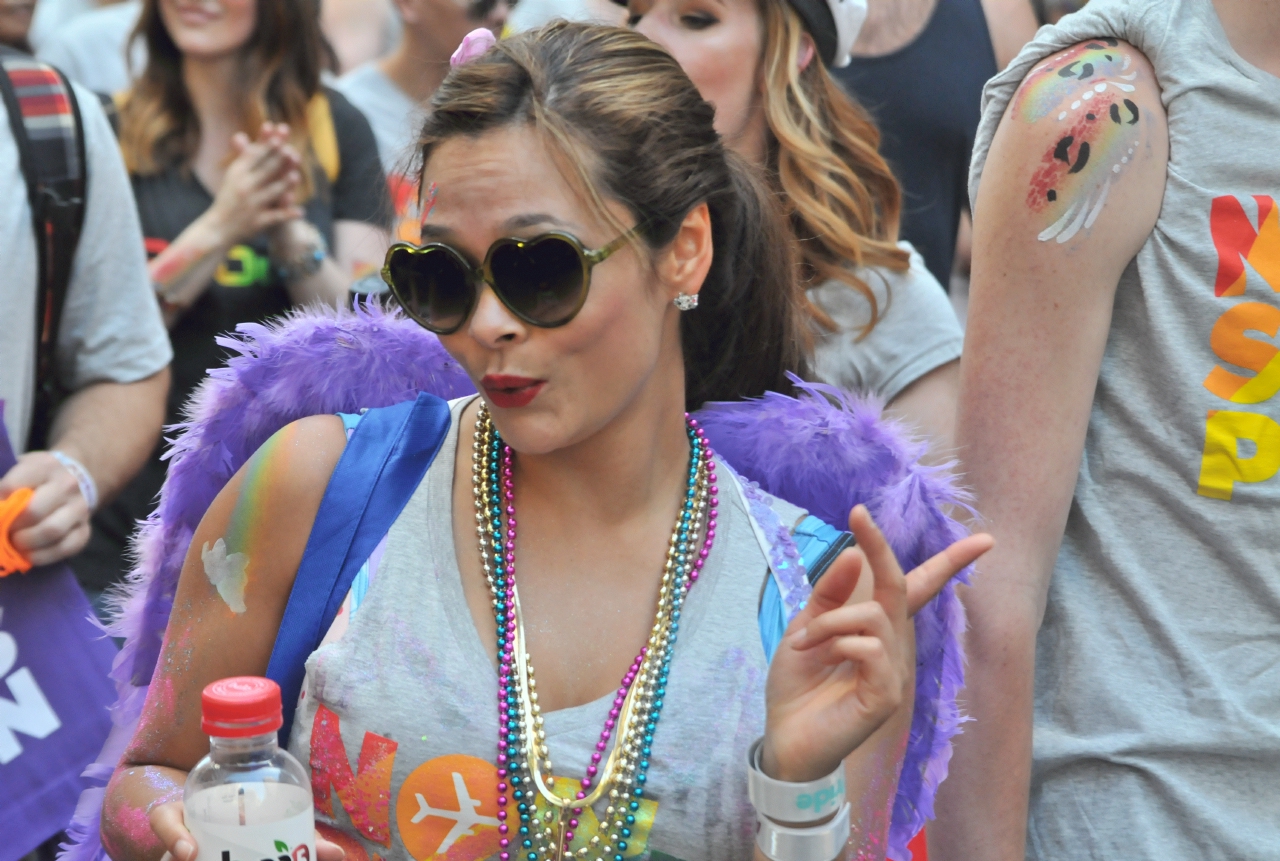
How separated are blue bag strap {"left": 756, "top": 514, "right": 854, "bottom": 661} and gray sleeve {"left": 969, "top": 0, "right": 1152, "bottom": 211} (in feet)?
1.68

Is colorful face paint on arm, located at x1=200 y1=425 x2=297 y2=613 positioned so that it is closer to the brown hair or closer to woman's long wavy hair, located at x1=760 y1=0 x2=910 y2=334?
the brown hair

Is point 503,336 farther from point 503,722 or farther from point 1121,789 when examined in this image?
point 1121,789

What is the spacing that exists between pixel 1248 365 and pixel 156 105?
272cm

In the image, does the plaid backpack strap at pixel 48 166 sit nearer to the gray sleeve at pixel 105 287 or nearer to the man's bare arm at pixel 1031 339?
the gray sleeve at pixel 105 287

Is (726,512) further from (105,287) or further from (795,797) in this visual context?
(105,287)

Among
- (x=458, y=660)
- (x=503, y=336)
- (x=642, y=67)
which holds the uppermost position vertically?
(x=642, y=67)

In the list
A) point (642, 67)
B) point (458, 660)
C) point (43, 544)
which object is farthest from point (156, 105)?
point (458, 660)

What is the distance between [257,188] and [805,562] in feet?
6.79

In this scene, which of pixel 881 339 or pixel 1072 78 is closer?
pixel 1072 78

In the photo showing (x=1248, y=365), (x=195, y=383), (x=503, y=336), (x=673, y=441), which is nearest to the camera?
(x=503, y=336)

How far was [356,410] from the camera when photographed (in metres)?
2.06

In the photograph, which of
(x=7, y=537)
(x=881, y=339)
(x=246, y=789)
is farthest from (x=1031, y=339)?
(x=7, y=537)

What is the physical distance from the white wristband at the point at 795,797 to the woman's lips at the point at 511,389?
51 centimetres

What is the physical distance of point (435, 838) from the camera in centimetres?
175
